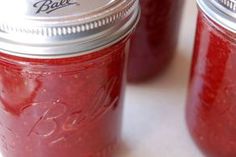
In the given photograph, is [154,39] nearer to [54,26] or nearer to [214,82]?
[214,82]

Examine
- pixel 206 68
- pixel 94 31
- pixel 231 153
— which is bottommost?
pixel 231 153

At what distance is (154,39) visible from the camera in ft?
2.58

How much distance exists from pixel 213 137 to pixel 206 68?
0.10 meters

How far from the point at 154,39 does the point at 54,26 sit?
0.31 meters

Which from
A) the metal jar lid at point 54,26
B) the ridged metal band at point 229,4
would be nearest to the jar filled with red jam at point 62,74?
the metal jar lid at point 54,26

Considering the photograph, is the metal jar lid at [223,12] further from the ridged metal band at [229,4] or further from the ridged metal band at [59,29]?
the ridged metal band at [59,29]

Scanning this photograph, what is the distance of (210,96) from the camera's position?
65cm

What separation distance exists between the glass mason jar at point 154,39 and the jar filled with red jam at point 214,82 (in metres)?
0.11

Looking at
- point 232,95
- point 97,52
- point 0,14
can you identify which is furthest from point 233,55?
point 0,14

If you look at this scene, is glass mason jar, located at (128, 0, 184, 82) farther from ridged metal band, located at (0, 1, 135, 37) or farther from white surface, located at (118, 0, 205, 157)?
ridged metal band, located at (0, 1, 135, 37)

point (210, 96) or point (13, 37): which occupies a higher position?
point (13, 37)

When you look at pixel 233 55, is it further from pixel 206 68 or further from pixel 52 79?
pixel 52 79

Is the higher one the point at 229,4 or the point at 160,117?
the point at 229,4

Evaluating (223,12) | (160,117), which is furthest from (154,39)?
(223,12)
